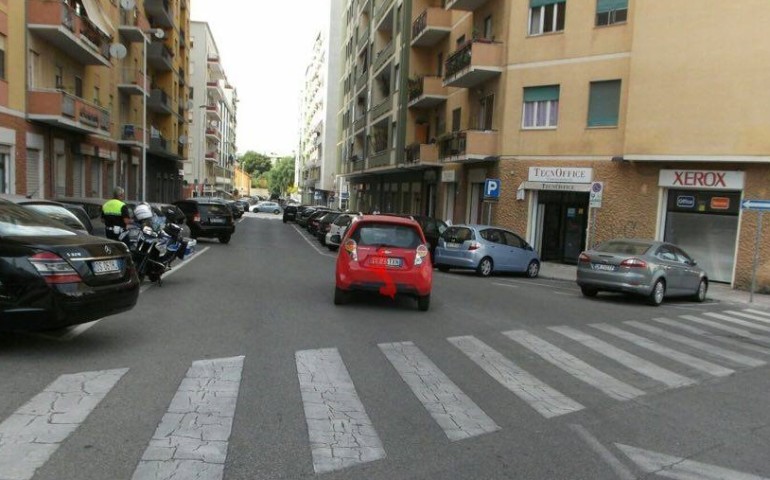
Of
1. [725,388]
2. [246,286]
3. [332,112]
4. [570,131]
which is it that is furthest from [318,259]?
[332,112]

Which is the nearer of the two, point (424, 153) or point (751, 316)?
point (751, 316)

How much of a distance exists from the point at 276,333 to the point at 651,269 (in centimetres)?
919

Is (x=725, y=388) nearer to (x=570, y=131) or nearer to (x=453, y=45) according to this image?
(x=570, y=131)

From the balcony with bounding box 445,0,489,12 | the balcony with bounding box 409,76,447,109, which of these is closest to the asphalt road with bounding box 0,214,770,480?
the balcony with bounding box 445,0,489,12

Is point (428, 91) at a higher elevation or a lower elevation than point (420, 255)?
higher

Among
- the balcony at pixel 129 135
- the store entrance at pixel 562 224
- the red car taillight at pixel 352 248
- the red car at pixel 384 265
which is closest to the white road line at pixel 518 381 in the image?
the red car at pixel 384 265

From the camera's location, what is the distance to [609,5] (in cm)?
2169

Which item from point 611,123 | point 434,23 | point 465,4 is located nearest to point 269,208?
point 434,23

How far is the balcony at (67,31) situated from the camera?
73.5ft

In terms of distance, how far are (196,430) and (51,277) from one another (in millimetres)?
2562

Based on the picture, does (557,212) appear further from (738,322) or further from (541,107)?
(738,322)

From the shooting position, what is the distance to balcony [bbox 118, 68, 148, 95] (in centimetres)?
3559

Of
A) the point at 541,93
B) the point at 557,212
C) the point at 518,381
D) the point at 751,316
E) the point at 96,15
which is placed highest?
the point at 96,15

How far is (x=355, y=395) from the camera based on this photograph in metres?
5.59
